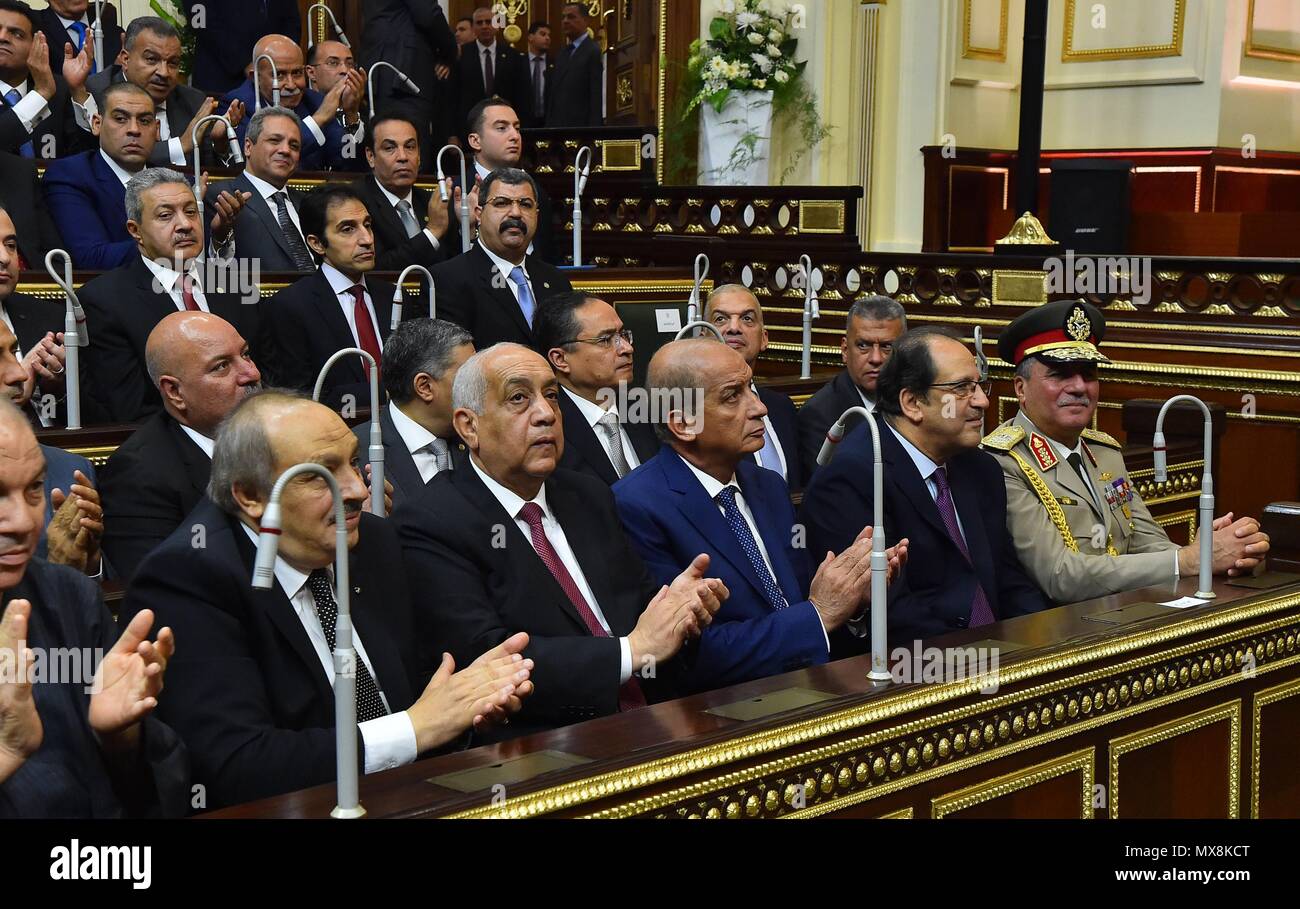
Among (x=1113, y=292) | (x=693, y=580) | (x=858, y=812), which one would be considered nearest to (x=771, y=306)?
(x=1113, y=292)

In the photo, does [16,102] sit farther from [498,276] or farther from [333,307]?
[498,276]

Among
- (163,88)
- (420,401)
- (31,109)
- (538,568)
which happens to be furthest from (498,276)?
(538,568)

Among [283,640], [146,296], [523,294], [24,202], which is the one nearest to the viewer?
[283,640]

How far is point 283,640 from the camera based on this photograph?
2574mm

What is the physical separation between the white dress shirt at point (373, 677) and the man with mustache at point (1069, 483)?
190cm

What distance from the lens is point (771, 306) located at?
786cm

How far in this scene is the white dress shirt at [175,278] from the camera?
4852 mm

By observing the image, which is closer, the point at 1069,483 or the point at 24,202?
the point at 1069,483

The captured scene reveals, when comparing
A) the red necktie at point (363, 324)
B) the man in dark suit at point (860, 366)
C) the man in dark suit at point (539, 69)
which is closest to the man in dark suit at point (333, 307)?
the red necktie at point (363, 324)

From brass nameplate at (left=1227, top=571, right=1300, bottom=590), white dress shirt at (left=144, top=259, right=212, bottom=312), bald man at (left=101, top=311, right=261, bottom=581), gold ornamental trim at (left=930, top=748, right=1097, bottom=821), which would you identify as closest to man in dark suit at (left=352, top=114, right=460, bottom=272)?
white dress shirt at (left=144, top=259, right=212, bottom=312)

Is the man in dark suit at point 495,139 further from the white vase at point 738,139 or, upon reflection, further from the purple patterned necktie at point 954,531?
the purple patterned necktie at point 954,531

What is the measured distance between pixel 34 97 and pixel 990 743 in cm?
516

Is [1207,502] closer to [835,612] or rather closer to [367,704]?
[835,612]

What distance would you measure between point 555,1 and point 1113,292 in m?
6.14
